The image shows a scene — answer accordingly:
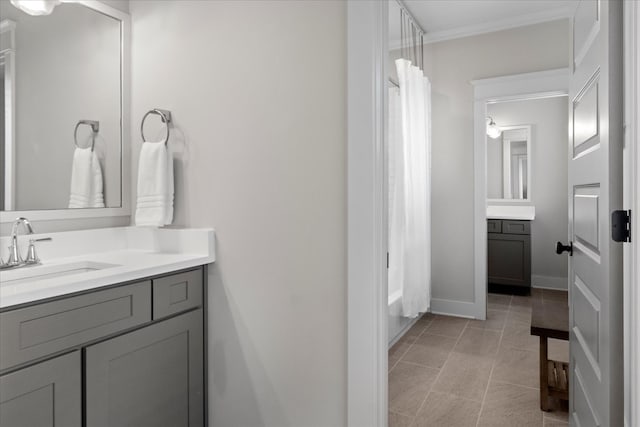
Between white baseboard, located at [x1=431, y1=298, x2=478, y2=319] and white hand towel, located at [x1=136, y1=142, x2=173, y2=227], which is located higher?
white hand towel, located at [x1=136, y1=142, x2=173, y2=227]

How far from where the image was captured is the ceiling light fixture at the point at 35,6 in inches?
65.2

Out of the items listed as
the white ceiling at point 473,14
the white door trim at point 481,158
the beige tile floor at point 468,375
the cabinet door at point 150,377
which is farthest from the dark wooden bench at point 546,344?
the white ceiling at point 473,14

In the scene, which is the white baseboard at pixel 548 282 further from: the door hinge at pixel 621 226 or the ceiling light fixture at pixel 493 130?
the door hinge at pixel 621 226

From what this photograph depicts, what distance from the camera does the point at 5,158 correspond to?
1.64m

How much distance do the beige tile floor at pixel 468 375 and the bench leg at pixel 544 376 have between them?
5cm

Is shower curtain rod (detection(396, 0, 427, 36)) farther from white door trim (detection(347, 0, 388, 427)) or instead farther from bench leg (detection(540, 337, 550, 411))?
bench leg (detection(540, 337, 550, 411))

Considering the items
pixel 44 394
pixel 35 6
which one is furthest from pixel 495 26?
pixel 44 394

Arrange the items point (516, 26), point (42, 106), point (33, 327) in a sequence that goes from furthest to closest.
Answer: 1. point (516, 26)
2. point (42, 106)
3. point (33, 327)

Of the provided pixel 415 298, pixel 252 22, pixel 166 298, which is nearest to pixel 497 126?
pixel 415 298

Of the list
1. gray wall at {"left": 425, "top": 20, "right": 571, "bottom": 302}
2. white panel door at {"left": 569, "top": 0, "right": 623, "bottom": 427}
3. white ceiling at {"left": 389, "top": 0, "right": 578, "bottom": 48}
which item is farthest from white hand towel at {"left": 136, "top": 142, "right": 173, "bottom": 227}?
gray wall at {"left": 425, "top": 20, "right": 571, "bottom": 302}

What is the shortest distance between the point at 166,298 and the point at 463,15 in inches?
130

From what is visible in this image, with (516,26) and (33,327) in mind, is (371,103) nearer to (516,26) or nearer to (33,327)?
(33,327)

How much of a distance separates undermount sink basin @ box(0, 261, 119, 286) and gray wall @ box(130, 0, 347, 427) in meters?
0.42

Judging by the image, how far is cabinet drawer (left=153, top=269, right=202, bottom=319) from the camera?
1.60 meters
